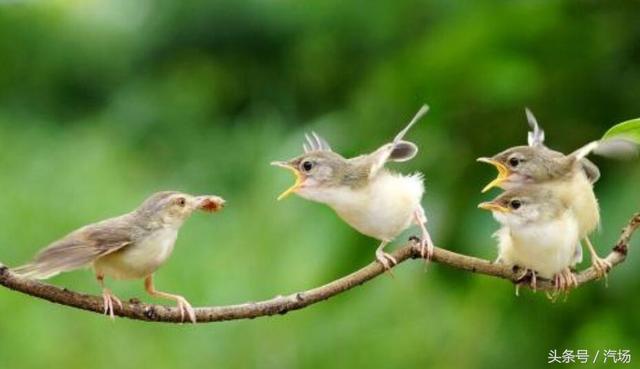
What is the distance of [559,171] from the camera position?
1.95ft

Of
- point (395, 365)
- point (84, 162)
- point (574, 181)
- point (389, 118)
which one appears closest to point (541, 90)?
point (389, 118)

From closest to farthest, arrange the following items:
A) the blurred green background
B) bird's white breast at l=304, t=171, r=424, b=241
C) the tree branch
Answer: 1. the tree branch
2. bird's white breast at l=304, t=171, r=424, b=241
3. the blurred green background

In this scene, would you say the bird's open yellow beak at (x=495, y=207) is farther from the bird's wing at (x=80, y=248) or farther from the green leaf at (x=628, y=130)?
the bird's wing at (x=80, y=248)

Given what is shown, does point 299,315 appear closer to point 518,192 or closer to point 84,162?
point 84,162

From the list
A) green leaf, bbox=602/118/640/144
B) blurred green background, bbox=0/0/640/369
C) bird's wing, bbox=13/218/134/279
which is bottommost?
bird's wing, bbox=13/218/134/279

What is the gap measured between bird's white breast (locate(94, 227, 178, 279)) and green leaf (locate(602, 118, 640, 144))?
0.21 metres

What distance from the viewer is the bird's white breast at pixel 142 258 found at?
0.52 meters

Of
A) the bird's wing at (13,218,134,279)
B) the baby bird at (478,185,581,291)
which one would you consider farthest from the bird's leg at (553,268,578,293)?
the bird's wing at (13,218,134,279)

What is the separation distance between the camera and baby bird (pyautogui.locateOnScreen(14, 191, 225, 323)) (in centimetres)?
51

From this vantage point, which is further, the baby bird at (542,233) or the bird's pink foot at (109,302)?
the baby bird at (542,233)

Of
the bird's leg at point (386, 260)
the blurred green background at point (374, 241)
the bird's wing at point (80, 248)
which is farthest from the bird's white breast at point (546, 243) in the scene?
the blurred green background at point (374, 241)

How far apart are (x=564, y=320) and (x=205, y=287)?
0.45 metres

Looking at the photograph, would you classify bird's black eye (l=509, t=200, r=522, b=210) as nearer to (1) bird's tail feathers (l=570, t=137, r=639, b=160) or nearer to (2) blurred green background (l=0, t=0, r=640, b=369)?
(1) bird's tail feathers (l=570, t=137, r=639, b=160)

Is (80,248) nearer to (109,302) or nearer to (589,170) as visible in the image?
(109,302)
